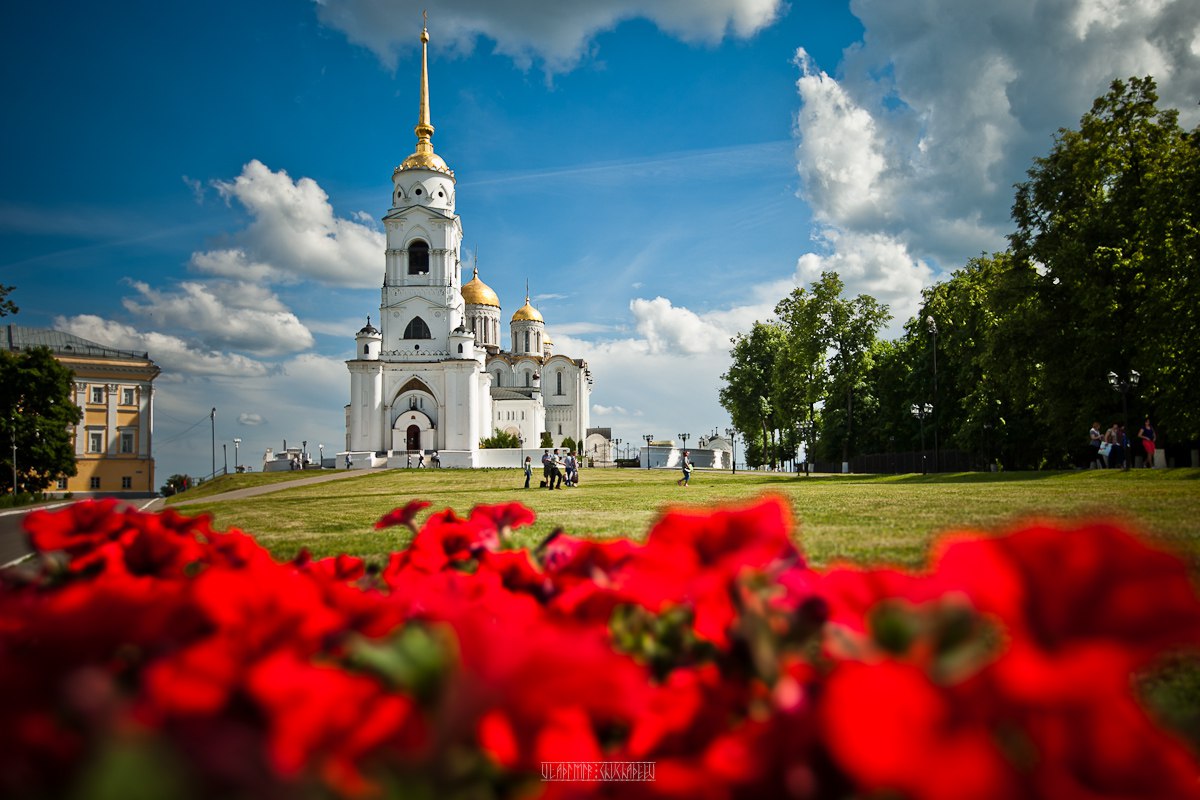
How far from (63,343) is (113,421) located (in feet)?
36.5

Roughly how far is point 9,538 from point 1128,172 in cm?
3087

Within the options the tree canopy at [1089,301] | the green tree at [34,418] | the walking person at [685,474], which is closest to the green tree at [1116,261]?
the tree canopy at [1089,301]

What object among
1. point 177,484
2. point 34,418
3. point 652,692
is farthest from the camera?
point 177,484

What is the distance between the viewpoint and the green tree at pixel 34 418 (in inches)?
1538

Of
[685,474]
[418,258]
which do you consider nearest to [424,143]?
[418,258]

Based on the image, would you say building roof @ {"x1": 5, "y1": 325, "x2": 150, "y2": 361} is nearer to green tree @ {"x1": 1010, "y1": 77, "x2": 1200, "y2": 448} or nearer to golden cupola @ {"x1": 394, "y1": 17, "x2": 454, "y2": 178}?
golden cupola @ {"x1": 394, "y1": 17, "x2": 454, "y2": 178}

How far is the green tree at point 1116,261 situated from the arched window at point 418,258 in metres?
45.0

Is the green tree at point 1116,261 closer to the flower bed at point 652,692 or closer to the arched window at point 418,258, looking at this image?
the flower bed at point 652,692

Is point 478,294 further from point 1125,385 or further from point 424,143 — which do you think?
point 1125,385

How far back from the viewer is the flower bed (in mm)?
560

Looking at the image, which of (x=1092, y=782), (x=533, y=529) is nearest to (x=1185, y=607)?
(x=1092, y=782)

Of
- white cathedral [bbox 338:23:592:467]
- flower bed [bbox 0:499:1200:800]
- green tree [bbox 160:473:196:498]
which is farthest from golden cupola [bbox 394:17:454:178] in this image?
flower bed [bbox 0:499:1200:800]

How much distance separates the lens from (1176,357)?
805 inches

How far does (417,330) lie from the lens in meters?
60.6
